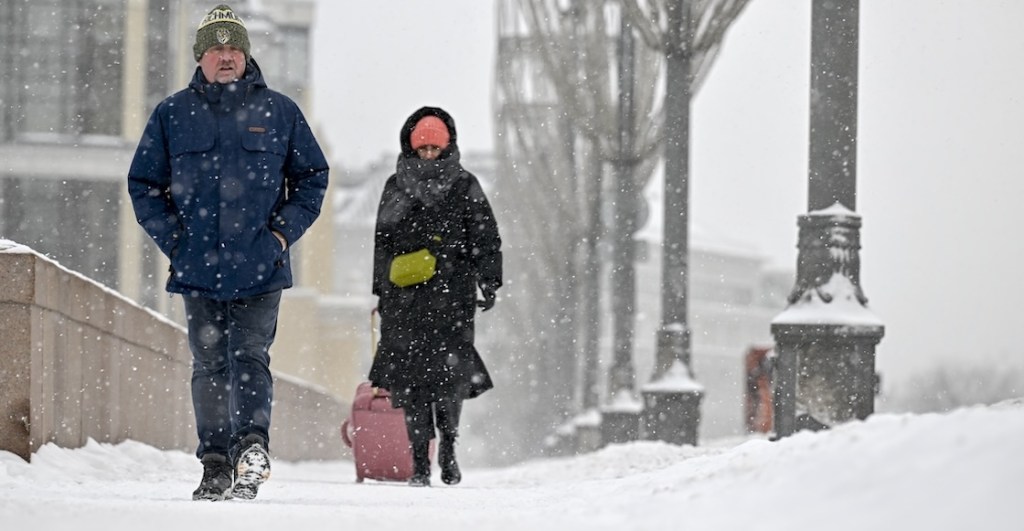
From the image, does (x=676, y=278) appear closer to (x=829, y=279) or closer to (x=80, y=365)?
(x=829, y=279)

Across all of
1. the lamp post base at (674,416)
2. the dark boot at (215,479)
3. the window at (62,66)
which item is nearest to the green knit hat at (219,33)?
the dark boot at (215,479)

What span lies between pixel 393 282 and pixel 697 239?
99.1 meters

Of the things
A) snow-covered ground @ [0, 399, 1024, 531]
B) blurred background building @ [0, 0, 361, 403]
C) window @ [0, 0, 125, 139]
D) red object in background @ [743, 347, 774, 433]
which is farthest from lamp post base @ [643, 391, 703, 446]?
→ window @ [0, 0, 125, 139]

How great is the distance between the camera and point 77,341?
348 inches

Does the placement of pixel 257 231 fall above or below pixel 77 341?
above

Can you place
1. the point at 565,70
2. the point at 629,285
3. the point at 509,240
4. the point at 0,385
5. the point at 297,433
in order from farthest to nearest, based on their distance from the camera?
the point at 509,240 < the point at 565,70 < the point at 629,285 < the point at 297,433 < the point at 0,385

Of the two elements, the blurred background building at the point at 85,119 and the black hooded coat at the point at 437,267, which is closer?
the black hooded coat at the point at 437,267

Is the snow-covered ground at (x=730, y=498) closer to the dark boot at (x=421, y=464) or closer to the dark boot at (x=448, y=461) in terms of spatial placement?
the dark boot at (x=421, y=464)

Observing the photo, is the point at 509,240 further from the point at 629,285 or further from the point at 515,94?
the point at 629,285

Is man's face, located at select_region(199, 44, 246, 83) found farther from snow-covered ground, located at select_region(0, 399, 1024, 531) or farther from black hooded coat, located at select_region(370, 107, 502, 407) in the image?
black hooded coat, located at select_region(370, 107, 502, 407)

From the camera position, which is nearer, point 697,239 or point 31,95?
point 31,95

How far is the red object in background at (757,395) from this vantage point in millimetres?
21875

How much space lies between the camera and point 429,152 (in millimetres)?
8680

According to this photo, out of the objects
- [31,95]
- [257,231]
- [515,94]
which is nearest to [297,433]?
[257,231]
